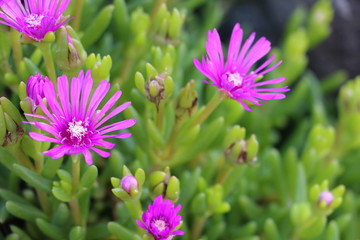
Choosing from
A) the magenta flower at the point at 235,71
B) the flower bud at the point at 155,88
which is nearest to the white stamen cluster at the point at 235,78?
the magenta flower at the point at 235,71

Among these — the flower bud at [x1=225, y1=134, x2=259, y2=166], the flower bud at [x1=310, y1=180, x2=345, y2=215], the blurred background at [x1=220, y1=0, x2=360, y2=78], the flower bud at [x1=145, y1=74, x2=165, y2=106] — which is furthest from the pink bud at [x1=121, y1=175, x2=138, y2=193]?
the blurred background at [x1=220, y1=0, x2=360, y2=78]

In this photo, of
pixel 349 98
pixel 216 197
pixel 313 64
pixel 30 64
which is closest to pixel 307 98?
pixel 313 64

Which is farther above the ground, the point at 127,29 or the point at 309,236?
the point at 127,29

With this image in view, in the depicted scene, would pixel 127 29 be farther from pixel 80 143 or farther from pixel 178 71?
pixel 80 143

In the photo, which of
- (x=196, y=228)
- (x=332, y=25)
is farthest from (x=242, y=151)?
(x=332, y=25)

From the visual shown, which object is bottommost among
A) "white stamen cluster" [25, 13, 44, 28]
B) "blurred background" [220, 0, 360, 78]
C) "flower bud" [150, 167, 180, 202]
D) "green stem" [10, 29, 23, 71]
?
"flower bud" [150, 167, 180, 202]

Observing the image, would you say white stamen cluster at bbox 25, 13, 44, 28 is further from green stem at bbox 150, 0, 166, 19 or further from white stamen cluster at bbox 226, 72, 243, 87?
green stem at bbox 150, 0, 166, 19

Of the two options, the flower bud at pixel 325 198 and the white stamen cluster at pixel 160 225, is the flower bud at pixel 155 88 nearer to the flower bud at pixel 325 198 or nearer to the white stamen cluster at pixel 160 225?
the white stamen cluster at pixel 160 225
